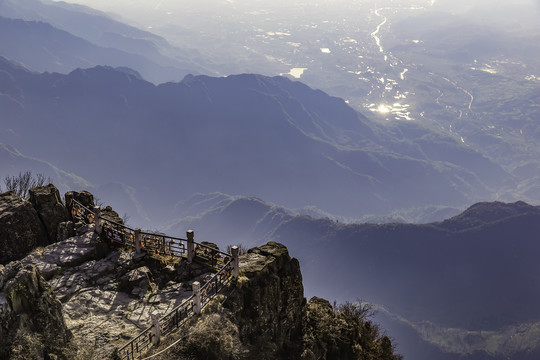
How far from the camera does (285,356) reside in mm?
23641

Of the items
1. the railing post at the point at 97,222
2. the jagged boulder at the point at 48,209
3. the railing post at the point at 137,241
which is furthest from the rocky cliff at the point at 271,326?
the jagged boulder at the point at 48,209

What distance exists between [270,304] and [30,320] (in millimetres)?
11589

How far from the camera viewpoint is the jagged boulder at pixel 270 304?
2122cm

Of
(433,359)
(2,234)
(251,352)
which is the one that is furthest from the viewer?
(433,359)

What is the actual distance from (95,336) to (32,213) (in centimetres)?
1190

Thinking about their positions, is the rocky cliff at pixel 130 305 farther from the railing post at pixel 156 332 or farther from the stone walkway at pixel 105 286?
the railing post at pixel 156 332

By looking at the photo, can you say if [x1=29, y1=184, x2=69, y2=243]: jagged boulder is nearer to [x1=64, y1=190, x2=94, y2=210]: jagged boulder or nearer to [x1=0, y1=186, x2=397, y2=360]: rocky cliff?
[x1=0, y1=186, x2=397, y2=360]: rocky cliff

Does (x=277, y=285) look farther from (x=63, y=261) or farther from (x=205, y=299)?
(x=63, y=261)

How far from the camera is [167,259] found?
80.1 feet

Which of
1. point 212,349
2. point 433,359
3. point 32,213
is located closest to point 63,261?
point 32,213

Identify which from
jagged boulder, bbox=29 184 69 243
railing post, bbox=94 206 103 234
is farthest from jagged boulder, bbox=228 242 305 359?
jagged boulder, bbox=29 184 69 243

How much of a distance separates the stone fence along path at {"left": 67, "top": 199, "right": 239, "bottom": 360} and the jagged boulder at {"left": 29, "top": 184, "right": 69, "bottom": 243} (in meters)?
1.24

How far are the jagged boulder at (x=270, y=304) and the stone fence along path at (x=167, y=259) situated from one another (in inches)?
44.5

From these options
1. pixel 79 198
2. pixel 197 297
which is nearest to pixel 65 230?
pixel 79 198
